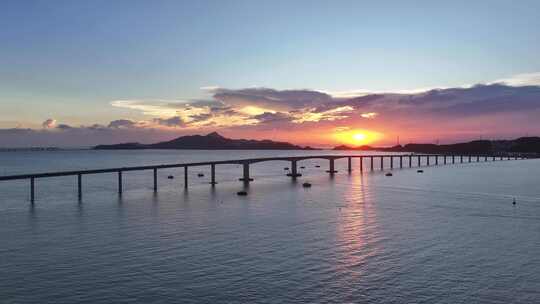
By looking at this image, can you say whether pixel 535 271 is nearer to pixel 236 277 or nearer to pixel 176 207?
pixel 236 277

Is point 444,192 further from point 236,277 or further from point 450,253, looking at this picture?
point 236,277

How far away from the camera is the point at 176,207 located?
62625 mm

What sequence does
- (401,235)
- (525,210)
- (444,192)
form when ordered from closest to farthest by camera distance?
1. (401,235)
2. (525,210)
3. (444,192)

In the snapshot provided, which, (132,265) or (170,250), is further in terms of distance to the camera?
(170,250)

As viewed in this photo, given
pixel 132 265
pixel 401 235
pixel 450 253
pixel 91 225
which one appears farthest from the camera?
pixel 91 225

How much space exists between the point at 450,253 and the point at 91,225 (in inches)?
1332

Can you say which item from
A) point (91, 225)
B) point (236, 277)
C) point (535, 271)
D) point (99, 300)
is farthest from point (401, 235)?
point (91, 225)

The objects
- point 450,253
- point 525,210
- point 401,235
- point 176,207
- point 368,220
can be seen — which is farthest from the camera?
point 176,207

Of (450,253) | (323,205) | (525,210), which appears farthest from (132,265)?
(525,210)

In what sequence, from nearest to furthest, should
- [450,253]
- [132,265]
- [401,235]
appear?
[132,265]
[450,253]
[401,235]

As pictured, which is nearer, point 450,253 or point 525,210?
point 450,253

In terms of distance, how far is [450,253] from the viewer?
34.2 metres

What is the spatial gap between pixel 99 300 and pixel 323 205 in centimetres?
4427

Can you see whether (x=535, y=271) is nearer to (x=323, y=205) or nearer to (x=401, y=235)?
(x=401, y=235)
